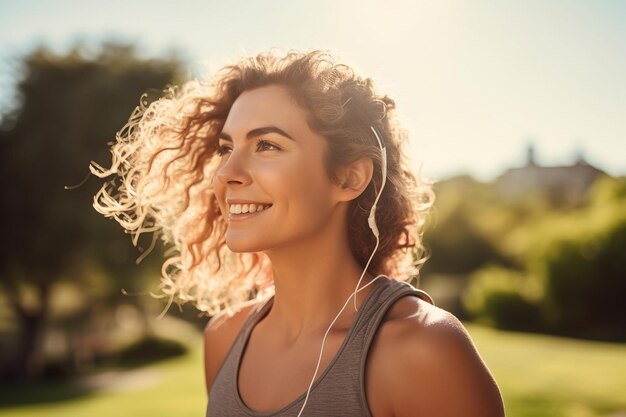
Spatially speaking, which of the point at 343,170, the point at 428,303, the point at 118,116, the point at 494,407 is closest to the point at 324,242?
the point at 343,170

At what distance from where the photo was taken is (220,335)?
3035 mm

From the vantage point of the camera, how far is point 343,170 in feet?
8.75

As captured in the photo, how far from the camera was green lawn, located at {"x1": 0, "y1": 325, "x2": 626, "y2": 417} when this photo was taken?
9461 mm

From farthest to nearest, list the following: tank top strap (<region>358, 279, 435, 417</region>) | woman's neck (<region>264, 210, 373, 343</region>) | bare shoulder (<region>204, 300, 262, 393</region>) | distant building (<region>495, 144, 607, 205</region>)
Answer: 1. distant building (<region>495, 144, 607, 205</region>)
2. bare shoulder (<region>204, 300, 262, 393</region>)
3. woman's neck (<region>264, 210, 373, 343</region>)
4. tank top strap (<region>358, 279, 435, 417</region>)

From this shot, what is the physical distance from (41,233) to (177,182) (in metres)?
15.0

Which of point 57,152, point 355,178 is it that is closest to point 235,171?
point 355,178

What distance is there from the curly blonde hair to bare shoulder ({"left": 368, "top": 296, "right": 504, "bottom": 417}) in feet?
2.31

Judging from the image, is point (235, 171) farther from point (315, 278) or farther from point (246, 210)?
point (315, 278)

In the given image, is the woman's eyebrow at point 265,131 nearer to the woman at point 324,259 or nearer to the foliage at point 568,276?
the woman at point 324,259

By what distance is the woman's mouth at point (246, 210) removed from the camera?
2.53 m

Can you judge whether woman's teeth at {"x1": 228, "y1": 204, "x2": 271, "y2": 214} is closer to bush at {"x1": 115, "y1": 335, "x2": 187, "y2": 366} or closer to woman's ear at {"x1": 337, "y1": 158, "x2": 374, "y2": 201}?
woman's ear at {"x1": 337, "y1": 158, "x2": 374, "y2": 201}

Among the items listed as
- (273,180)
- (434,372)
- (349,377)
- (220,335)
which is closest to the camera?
(434,372)

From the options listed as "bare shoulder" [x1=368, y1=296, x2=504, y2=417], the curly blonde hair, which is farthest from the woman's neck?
"bare shoulder" [x1=368, y1=296, x2=504, y2=417]

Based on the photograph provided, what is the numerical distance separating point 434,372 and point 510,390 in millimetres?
9171
